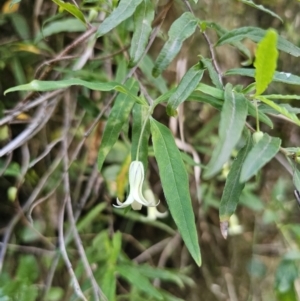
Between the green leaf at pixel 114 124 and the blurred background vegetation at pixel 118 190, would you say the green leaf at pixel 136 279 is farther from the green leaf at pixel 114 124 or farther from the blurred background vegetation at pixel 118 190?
the green leaf at pixel 114 124

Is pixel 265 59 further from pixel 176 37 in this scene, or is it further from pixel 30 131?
pixel 30 131

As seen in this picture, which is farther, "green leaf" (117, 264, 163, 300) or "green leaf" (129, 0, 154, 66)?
"green leaf" (117, 264, 163, 300)

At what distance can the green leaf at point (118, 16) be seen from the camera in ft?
1.71

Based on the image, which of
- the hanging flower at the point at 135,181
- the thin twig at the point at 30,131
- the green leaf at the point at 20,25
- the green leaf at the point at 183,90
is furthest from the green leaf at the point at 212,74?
the green leaf at the point at 20,25

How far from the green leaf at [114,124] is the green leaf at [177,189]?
9 centimetres

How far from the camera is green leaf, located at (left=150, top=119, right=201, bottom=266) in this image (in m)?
0.50

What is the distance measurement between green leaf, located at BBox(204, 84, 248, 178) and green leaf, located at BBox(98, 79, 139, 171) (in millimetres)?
184

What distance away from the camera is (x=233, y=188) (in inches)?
20.0

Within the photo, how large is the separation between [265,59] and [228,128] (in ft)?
0.26

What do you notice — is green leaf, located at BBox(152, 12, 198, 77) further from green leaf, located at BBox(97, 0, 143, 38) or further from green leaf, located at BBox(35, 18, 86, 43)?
green leaf, located at BBox(35, 18, 86, 43)

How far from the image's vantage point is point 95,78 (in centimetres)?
82

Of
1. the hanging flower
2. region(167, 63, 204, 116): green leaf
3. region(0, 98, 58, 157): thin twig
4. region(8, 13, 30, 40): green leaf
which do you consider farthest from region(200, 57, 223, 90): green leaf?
region(8, 13, 30, 40): green leaf

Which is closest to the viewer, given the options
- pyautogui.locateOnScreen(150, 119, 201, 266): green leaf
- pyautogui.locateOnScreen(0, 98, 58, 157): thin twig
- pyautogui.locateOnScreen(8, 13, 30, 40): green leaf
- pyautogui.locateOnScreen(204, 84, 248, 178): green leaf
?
pyautogui.locateOnScreen(204, 84, 248, 178): green leaf

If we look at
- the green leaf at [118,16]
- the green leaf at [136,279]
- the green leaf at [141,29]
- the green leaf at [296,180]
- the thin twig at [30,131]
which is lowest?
the green leaf at [136,279]
